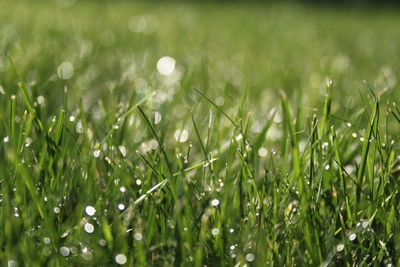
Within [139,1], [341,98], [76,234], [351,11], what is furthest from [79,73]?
[351,11]

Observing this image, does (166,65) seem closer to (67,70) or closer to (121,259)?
(67,70)

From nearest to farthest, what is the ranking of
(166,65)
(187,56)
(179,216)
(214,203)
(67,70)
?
(179,216) < (214,203) < (67,70) < (166,65) < (187,56)

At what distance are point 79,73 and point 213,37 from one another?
1.76 m

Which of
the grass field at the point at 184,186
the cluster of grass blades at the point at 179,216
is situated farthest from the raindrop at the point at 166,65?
the cluster of grass blades at the point at 179,216

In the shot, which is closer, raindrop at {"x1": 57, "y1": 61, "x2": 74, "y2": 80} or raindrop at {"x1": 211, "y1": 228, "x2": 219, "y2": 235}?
raindrop at {"x1": 211, "y1": 228, "x2": 219, "y2": 235}

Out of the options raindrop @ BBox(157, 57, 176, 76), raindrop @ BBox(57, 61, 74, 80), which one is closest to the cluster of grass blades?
raindrop @ BBox(57, 61, 74, 80)

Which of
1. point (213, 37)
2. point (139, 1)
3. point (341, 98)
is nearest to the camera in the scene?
point (341, 98)

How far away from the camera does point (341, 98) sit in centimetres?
219

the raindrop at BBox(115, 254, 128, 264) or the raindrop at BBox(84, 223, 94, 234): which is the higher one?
the raindrop at BBox(115, 254, 128, 264)

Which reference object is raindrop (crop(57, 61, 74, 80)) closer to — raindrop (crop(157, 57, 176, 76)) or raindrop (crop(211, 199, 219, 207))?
raindrop (crop(157, 57, 176, 76))

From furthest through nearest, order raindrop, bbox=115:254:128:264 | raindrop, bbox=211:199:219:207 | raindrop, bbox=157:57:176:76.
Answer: raindrop, bbox=157:57:176:76, raindrop, bbox=211:199:219:207, raindrop, bbox=115:254:128:264

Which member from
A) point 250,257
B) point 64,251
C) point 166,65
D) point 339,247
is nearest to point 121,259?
point 64,251

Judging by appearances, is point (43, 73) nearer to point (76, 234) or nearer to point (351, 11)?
point (76, 234)

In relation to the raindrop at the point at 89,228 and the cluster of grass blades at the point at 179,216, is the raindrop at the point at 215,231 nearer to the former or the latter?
the cluster of grass blades at the point at 179,216
